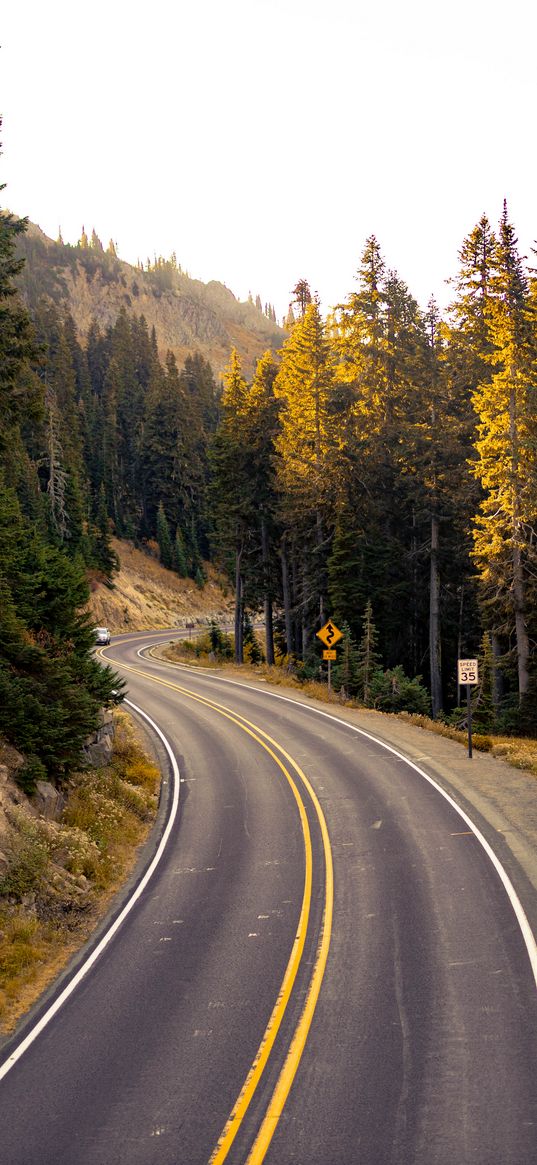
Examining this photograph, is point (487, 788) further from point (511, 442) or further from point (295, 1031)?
point (511, 442)

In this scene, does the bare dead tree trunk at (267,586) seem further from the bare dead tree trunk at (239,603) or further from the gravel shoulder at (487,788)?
the gravel shoulder at (487,788)

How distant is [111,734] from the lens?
69.4 ft

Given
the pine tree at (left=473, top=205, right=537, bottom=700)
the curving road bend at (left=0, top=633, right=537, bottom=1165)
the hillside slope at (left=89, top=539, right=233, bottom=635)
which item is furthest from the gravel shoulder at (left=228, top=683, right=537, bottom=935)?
the hillside slope at (left=89, top=539, right=233, bottom=635)

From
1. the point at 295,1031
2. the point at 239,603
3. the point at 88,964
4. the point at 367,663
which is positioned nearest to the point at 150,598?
the point at 239,603

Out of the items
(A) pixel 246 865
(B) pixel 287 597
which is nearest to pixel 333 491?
(B) pixel 287 597

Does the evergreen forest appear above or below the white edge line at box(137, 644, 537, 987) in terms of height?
above

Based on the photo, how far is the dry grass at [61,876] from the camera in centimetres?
1078

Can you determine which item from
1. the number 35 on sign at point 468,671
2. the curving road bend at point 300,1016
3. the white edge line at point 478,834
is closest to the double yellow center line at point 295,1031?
the curving road bend at point 300,1016

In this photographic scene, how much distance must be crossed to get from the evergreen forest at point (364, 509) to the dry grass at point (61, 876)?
56.8 inches

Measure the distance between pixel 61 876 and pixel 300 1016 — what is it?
18.7 feet

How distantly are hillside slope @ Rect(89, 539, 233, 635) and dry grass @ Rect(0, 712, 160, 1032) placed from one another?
161ft

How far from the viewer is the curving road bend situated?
716 cm

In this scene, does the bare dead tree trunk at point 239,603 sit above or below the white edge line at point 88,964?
above

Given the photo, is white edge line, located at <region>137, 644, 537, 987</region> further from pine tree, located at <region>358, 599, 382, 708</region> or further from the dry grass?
the dry grass
